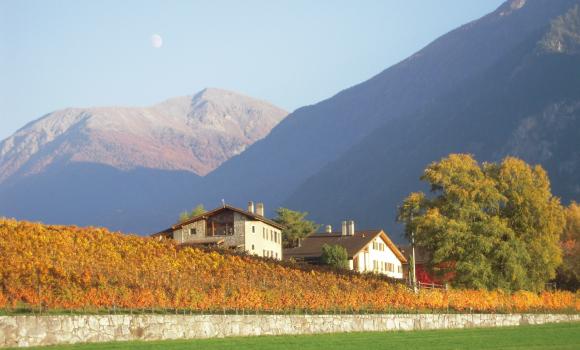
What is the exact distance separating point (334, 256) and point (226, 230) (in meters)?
12.1

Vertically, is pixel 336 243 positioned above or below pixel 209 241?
above

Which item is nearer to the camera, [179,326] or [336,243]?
[179,326]

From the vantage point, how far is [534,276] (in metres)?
75.6

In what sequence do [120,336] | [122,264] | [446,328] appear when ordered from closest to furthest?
1. [120,336]
2. [122,264]
3. [446,328]

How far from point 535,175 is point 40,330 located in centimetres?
5436

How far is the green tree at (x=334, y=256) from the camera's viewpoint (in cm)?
9306

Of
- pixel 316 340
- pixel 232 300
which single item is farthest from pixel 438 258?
pixel 316 340

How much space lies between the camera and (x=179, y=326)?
36.8 meters

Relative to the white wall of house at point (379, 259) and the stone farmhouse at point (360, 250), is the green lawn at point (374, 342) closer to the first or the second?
the stone farmhouse at point (360, 250)

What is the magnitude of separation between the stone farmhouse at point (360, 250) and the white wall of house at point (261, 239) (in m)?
4.73

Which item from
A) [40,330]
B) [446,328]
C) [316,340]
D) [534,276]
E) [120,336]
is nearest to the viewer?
[40,330]

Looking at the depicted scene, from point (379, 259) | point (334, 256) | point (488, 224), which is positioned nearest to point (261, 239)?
point (334, 256)

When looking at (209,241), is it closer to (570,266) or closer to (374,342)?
(570,266)

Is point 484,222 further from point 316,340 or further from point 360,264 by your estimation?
point 316,340
